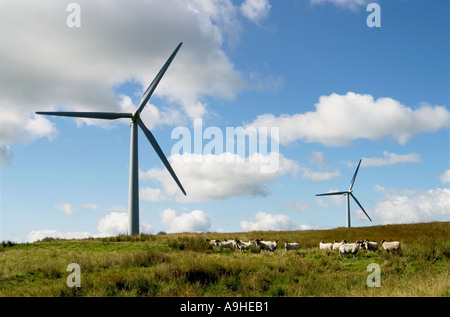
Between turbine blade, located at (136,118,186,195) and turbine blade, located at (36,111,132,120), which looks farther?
turbine blade, located at (36,111,132,120)

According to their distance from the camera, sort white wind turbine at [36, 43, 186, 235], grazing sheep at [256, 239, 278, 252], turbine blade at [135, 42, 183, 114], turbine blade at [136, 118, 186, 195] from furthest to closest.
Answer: turbine blade at [135, 42, 183, 114] < turbine blade at [136, 118, 186, 195] < white wind turbine at [36, 43, 186, 235] < grazing sheep at [256, 239, 278, 252]

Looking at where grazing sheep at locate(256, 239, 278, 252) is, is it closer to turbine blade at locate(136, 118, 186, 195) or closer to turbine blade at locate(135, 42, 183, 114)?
turbine blade at locate(136, 118, 186, 195)

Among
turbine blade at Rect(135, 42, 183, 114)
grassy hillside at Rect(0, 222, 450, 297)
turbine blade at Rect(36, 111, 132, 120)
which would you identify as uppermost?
turbine blade at Rect(135, 42, 183, 114)

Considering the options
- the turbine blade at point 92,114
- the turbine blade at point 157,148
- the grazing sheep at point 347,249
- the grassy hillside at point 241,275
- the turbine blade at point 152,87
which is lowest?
the grassy hillside at point 241,275

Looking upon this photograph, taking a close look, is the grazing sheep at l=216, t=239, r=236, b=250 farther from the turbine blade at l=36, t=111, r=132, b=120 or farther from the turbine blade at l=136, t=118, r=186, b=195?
the turbine blade at l=36, t=111, r=132, b=120

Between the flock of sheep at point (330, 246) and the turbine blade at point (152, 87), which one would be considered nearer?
the flock of sheep at point (330, 246)

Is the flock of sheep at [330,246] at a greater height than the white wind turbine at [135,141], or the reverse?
the white wind turbine at [135,141]

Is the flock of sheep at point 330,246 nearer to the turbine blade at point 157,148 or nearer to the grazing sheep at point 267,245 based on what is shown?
the grazing sheep at point 267,245

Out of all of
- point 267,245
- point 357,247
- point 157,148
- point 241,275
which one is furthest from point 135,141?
point 241,275

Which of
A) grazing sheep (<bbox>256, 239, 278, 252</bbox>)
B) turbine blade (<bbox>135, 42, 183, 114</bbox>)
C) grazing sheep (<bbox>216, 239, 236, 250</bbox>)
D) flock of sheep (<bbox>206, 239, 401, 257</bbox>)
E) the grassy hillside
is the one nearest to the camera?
the grassy hillside

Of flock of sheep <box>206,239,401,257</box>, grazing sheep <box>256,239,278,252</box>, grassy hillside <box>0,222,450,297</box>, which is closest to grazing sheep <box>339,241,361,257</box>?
flock of sheep <box>206,239,401,257</box>

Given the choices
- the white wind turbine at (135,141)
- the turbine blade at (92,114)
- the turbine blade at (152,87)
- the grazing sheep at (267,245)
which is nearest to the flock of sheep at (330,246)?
the grazing sheep at (267,245)

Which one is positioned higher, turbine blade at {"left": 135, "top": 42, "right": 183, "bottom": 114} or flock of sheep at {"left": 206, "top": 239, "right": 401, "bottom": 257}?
turbine blade at {"left": 135, "top": 42, "right": 183, "bottom": 114}
